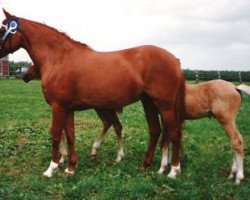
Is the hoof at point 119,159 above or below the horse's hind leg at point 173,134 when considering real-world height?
below

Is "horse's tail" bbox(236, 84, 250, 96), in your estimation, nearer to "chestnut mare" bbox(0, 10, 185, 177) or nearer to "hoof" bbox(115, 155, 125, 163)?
"chestnut mare" bbox(0, 10, 185, 177)

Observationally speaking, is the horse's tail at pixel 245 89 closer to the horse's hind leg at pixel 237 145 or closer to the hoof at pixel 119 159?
the horse's hind leg at pixel 237 145

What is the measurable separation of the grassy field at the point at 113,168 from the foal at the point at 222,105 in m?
0.58

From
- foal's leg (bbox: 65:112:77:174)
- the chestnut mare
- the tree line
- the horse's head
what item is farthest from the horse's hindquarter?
the tree line

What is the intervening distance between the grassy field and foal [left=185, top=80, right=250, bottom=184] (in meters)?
0.58

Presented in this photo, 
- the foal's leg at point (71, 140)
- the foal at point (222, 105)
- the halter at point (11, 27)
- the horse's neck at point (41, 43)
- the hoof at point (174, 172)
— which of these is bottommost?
the hoof at point (174, 172)

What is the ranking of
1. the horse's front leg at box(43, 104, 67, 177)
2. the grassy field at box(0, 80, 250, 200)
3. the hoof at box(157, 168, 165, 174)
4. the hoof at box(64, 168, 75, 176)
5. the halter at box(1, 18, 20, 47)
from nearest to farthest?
the grassy field at box(0, 80, 250, 200) → the horse's front leg at box(43, 104, 67, 177) → the hoof at box(64, 168, 75, 176) → the halter at box(1, 18, 20, 47) → the hoof at box(157, 168, 165, 174)

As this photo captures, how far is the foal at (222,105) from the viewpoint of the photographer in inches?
313

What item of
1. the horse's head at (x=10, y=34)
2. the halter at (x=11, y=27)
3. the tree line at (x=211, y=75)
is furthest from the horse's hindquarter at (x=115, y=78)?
the tree line at (x=211, y=75)

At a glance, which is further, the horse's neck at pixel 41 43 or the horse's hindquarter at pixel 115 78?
the horse's neck at pixel 41 43

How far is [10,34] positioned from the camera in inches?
326

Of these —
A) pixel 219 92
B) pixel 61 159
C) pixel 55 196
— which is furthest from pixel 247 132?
pixel 55 196

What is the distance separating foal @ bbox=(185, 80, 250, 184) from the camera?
7.96 metres

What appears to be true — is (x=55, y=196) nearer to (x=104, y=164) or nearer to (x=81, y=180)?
(x=81, y=180)
